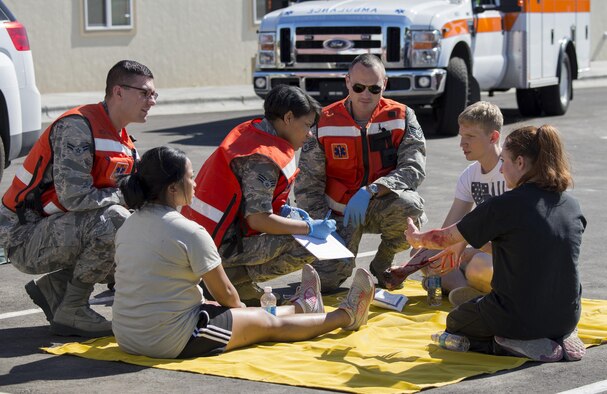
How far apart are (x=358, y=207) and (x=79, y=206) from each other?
1.85 m

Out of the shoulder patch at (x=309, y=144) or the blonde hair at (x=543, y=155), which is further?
the shoulder patch at (x=309, y=144)

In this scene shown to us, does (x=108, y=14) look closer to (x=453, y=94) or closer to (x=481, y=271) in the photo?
(x=453, y=94)

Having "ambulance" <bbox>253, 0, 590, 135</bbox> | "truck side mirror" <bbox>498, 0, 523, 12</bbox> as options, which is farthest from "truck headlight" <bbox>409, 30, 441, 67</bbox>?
"truck side mirror" <bbox>498, 0, 523, 12</bbox>

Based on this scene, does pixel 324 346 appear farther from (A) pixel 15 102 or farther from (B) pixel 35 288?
(A) pixel 15 102

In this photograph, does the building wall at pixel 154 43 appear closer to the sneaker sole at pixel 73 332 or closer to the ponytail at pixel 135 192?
the sneaker sole at pixel 73 332

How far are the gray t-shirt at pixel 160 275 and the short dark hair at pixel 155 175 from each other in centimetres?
7

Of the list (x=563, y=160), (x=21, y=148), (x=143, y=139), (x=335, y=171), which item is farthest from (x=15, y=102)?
(x=563, y=160)

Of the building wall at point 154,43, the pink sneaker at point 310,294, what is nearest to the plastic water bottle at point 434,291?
the pink sneaker at point 310,294

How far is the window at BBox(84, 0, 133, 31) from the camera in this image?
2309cm

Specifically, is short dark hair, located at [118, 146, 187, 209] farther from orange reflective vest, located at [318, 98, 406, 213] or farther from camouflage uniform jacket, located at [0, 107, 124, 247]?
orange reflective vest, located at [318, 98, 406, 213]

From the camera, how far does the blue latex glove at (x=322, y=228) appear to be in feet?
23.8

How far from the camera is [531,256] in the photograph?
6.12 metres

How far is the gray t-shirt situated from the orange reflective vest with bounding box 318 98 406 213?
7.21 feet

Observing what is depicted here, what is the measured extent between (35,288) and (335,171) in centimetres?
209
